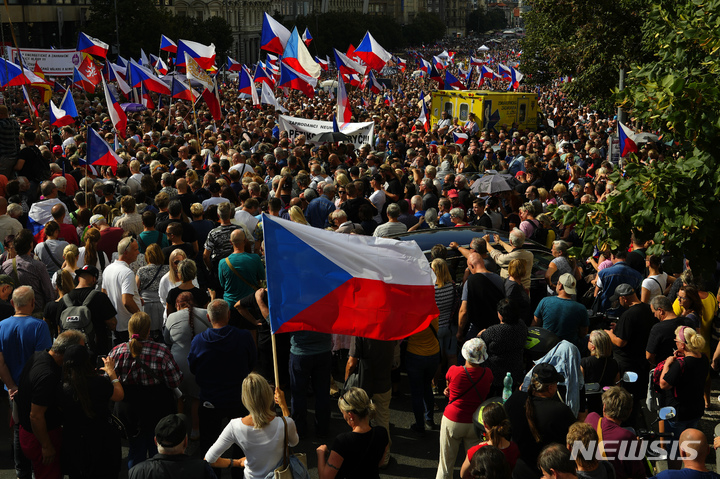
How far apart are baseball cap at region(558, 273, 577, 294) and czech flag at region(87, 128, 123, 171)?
25.3 feet

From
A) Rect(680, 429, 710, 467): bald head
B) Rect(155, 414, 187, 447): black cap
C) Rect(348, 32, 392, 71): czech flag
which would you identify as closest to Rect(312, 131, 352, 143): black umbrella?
Rect(348, 32, 392, 71): czech flag

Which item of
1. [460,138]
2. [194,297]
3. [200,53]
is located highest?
[200,53]

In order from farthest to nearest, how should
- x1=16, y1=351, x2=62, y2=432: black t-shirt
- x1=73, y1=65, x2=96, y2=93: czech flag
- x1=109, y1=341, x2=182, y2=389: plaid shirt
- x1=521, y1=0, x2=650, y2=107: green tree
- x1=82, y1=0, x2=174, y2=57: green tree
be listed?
x1=82, y1=0, x2=174, y2=57: green tree → x1=73, y1=65, x2=96, y2=93: czech flag → x1=521, y1=0, x2=650, y2=107: green tree → x1=109, y1=341, x2=182, y2=389: plaid shirt → x1=16, y1=351, x2=62, y2=432: black t-shirt

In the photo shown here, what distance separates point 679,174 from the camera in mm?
5906

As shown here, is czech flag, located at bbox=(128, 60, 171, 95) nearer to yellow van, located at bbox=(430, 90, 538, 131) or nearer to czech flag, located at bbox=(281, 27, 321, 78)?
czech flag, located at bbox=(281, 27, 321, 78)

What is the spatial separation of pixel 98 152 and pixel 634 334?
28.4 feet

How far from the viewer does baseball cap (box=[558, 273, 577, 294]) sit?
757cm

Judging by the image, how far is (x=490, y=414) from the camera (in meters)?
5.20

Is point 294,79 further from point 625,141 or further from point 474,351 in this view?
point 474,351

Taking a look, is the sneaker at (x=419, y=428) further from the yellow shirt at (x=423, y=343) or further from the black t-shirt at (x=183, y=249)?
the black t-shirt at (x=183, y=249)

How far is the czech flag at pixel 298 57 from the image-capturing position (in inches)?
796

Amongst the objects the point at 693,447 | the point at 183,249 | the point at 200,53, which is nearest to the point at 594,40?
the point at 200,53

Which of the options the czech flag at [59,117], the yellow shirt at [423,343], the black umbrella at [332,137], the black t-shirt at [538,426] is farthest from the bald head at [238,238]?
the czech flag at [59,117]

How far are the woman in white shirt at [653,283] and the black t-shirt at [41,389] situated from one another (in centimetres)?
604
